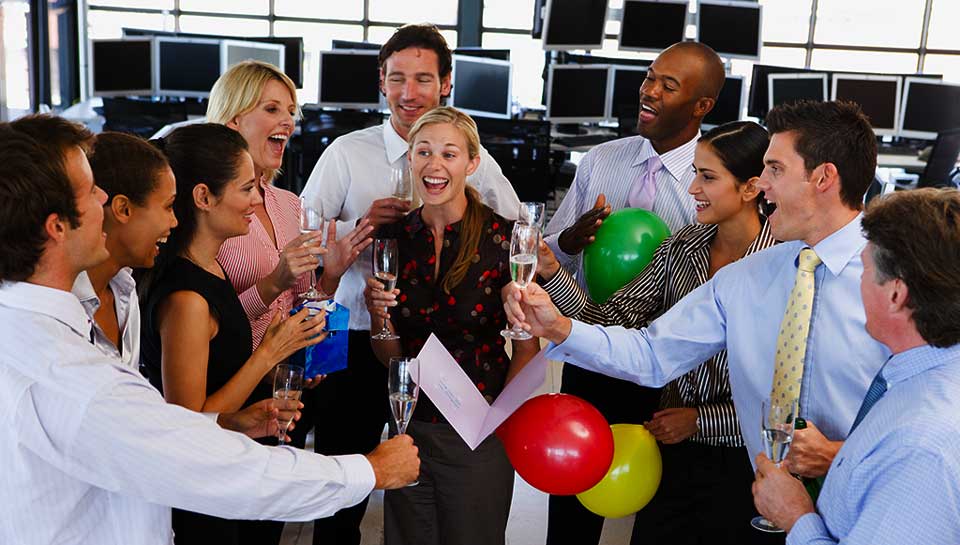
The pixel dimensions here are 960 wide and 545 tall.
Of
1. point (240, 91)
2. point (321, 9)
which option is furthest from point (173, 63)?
point (240, 91)

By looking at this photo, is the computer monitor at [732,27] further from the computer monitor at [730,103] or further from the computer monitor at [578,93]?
the computer monitor at [578,93]

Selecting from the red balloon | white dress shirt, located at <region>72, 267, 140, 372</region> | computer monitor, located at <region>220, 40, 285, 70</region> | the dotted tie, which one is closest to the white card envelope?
the red balloon

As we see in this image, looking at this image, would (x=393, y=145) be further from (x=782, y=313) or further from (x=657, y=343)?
(x=782, y=313)

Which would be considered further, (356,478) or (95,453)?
(356,478)

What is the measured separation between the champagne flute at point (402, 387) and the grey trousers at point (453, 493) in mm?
449

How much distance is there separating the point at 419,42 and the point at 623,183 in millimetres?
837

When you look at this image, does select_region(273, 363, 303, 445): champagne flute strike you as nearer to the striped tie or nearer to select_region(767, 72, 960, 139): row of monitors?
the striped tie

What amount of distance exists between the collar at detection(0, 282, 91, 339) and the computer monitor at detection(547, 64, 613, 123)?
6539 mm

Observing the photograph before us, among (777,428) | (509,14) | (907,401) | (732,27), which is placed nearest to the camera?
(907,401)

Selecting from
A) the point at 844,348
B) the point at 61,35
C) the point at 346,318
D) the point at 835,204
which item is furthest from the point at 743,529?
the point at 61,35

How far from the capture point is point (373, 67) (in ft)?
26.5

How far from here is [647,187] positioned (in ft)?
11.1

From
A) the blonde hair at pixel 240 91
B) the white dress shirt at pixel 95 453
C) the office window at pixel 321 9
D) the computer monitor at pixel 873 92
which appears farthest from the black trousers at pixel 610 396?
the office window at pixel 321 9

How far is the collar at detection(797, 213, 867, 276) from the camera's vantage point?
7.47 ft
